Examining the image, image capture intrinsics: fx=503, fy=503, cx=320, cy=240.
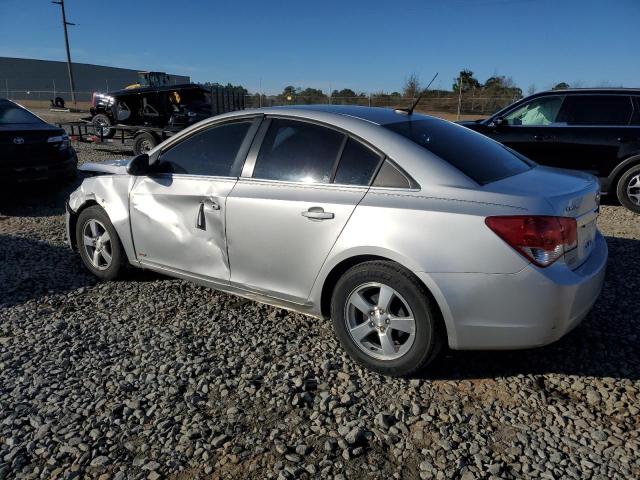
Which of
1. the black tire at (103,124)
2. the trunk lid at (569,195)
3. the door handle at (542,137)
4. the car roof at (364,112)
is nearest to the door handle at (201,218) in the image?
the car roof at (364,112)

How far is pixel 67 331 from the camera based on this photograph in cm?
365

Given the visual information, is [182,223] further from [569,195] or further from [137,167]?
Result: [569,195]

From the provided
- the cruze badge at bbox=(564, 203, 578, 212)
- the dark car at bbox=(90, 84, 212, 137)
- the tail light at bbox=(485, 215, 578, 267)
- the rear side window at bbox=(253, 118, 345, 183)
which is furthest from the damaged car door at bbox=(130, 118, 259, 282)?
the dark car at bbox=(90, 84, 212, 137)

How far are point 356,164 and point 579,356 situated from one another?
191 cm

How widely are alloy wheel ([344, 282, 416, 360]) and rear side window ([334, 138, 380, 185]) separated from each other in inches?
25.4

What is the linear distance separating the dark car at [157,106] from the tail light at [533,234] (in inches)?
461

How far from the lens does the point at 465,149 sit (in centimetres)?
325

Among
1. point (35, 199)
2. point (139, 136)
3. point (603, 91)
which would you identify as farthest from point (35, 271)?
point (139, 136)

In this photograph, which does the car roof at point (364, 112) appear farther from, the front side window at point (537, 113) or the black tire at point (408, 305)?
the front side window at point (537, 113)

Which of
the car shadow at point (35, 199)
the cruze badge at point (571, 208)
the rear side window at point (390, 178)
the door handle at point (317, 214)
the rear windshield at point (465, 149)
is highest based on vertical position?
the rear windshield at point (465, 149)

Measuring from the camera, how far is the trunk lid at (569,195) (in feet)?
8.89

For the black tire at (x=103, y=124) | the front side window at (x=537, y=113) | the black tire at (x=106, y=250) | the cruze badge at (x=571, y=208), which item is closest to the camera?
the cruze badge at (x=571, y=208)

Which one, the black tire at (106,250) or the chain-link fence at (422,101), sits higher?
the chain-link fence at (422,101)

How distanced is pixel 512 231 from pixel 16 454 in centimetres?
266
